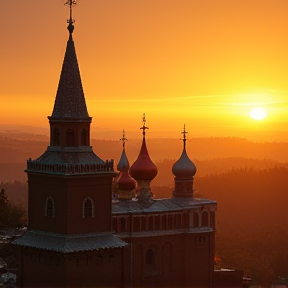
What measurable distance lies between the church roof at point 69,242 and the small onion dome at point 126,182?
37.6 ft

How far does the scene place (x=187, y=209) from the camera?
2258 inches

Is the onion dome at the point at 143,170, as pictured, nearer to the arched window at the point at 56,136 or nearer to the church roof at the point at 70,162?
the church roof at the point at 70,162

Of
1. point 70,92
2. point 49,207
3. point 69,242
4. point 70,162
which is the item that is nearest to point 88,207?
point 49,207

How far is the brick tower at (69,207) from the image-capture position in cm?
4525

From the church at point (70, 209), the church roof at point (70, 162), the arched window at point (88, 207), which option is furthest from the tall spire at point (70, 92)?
the arched window at point (88, 207)

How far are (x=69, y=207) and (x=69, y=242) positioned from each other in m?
1.50

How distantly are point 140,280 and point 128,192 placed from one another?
17.5 feet

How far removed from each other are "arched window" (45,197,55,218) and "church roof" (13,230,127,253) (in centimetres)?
83

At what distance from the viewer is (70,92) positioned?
154 ft

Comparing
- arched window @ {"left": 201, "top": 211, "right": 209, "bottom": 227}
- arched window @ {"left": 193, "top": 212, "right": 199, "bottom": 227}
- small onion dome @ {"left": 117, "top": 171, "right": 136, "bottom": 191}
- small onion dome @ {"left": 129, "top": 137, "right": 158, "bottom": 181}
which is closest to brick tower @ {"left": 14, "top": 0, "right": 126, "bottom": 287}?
small onion dome @ {"left": 117, "top": 171, "right": 136, "bottom": 191}

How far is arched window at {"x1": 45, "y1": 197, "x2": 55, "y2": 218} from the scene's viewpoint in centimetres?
4617

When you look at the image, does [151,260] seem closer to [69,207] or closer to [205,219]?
[205,219]

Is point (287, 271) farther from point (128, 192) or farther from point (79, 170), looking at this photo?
point (79, 170)

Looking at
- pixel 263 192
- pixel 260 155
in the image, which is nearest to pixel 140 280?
pixel 263 192
